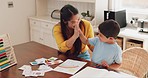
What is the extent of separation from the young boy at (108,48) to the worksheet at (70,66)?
0.52ft

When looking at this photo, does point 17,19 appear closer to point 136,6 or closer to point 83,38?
point 136,6

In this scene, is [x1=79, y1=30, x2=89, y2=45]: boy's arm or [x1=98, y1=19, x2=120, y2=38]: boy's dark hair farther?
[x1=79, y1=30, x2=89, y2=45]: boy's arm

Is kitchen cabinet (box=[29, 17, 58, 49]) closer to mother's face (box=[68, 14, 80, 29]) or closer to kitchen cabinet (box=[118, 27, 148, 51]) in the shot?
kitchen cabinet (box=[118, 27, 148, 51])

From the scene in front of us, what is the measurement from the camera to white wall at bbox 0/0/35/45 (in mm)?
3840

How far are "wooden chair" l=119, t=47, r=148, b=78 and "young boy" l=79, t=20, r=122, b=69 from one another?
0.25 metres

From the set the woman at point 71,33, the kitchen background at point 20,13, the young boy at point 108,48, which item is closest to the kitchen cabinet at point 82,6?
the kitchen background at point 20,13

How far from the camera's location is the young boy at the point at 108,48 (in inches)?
66.9

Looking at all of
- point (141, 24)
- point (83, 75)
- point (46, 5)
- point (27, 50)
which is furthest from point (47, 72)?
point (46, 5)

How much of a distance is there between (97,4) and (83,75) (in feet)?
6.30

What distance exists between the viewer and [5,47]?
1.71 m

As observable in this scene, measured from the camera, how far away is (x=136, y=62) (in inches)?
76.4

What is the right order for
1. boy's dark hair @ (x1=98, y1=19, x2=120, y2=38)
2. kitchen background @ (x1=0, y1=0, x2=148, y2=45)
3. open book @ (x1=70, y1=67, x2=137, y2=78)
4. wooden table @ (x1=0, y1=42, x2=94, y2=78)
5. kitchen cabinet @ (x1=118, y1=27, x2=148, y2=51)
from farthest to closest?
kitchen background @ (x1=0, y1=0, x2=148, y2=45) < kitchen cabinet @ (x1=118, y1=27, x2=148, y2=51) < boy's dark hair @ (x1=98, y1=19, x2=120, y2=38) < wooden table @ (x1=0, y1=42, x2=94, y2=78) < open book @ (x1=70, y1=67, x2=137, y2=78)

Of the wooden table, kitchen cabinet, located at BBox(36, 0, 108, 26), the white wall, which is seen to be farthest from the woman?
the white wall

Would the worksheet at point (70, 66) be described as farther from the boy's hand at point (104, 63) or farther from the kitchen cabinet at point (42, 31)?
the kitchen cabinet at point (42, 31)
